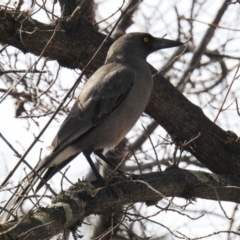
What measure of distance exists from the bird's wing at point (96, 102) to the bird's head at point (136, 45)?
15.0 inches

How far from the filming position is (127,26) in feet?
33.9

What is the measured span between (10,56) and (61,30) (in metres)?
1.92

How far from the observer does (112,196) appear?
575cm

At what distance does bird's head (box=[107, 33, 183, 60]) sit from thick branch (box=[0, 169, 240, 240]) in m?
1.43

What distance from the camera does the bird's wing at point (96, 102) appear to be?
6621 millimetres

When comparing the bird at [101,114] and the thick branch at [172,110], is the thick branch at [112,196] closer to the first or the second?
the thick branch at [172,110]

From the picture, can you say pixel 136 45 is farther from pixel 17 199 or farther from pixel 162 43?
pixel 17 199

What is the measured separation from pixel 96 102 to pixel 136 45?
992mm

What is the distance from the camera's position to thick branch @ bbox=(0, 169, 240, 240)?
191 inches

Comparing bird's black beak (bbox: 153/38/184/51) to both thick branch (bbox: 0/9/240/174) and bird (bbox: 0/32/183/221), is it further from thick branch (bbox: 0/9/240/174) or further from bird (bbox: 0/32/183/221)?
bird (bbox: 0/32/183/221)

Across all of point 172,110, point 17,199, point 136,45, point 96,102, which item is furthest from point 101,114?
point 17,199

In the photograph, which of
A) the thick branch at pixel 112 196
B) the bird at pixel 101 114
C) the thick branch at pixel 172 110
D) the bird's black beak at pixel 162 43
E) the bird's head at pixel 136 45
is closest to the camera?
the thick branch at pixel 112 196

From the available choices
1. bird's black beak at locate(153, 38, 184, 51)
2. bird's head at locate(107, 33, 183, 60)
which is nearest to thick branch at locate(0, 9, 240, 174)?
bird's head at locate(107, 33, 183, 60)

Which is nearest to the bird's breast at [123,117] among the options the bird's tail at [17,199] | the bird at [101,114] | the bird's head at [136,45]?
the bird at [101,114]
